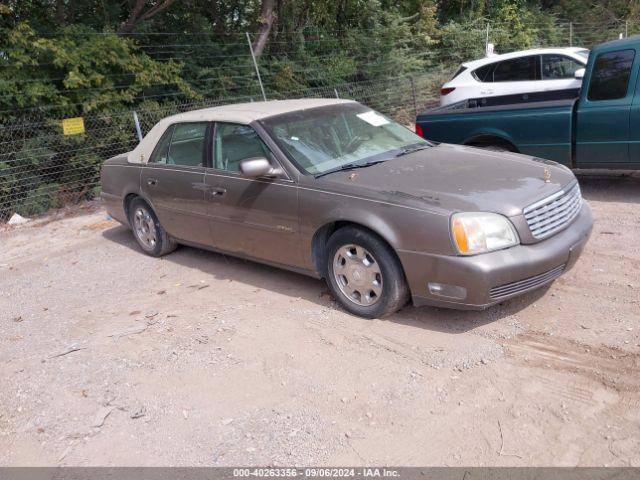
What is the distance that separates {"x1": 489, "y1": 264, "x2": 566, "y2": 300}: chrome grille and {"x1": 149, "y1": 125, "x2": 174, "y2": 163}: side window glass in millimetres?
3677

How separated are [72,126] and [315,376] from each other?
7.06 meters

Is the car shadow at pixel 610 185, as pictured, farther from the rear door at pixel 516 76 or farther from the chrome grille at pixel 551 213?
the rear door at pixel 516 76

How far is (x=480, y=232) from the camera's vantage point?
154 inches

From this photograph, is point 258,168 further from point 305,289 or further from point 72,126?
point 72,126

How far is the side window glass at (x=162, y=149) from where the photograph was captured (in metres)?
6.15

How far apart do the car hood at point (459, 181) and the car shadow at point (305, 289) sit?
0.84 metres

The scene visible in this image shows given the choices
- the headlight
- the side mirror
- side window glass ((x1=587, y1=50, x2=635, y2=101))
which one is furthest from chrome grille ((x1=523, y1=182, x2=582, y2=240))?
side window glass ((x1=587, y1=50, x2=635, y2=101))

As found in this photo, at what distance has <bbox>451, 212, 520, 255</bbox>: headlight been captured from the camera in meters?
3.91

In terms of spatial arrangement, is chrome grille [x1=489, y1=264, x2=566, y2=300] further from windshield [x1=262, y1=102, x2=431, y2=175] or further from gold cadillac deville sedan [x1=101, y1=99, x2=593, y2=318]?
windshield [x1=262, y1=102, x2=431, y2=175]

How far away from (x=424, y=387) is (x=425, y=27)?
16.4 metres

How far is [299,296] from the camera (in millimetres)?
5109

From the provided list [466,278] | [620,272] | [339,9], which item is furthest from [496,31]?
[466,278]

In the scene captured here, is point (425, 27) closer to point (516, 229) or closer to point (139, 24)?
point (139, 24)

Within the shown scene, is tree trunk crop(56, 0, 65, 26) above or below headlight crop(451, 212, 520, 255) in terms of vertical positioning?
above
